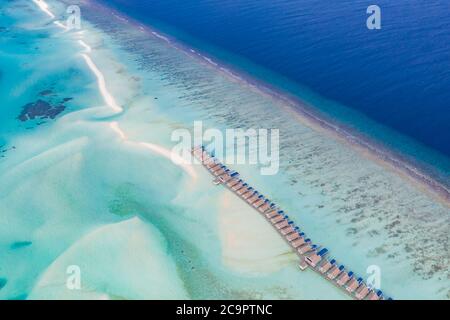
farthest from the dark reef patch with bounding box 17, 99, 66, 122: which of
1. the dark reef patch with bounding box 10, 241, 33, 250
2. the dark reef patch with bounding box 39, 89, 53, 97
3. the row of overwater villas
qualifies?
the row of overwater villas

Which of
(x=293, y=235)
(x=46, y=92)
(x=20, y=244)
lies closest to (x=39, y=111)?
(x=46, y=92)

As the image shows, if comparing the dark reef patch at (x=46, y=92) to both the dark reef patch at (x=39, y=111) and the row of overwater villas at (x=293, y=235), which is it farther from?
the row of overwater villas at (x=293, y=235)

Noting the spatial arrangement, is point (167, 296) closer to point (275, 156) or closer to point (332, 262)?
point (332, 262)

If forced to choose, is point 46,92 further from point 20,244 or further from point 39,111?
point 20,244

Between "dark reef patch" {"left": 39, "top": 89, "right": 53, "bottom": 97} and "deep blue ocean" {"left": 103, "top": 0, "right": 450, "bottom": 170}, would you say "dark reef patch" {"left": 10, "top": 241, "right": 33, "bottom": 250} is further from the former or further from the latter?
"deep blue ocean" {"left": 103, "top": 0, "right": 450, "bottom": 170}
